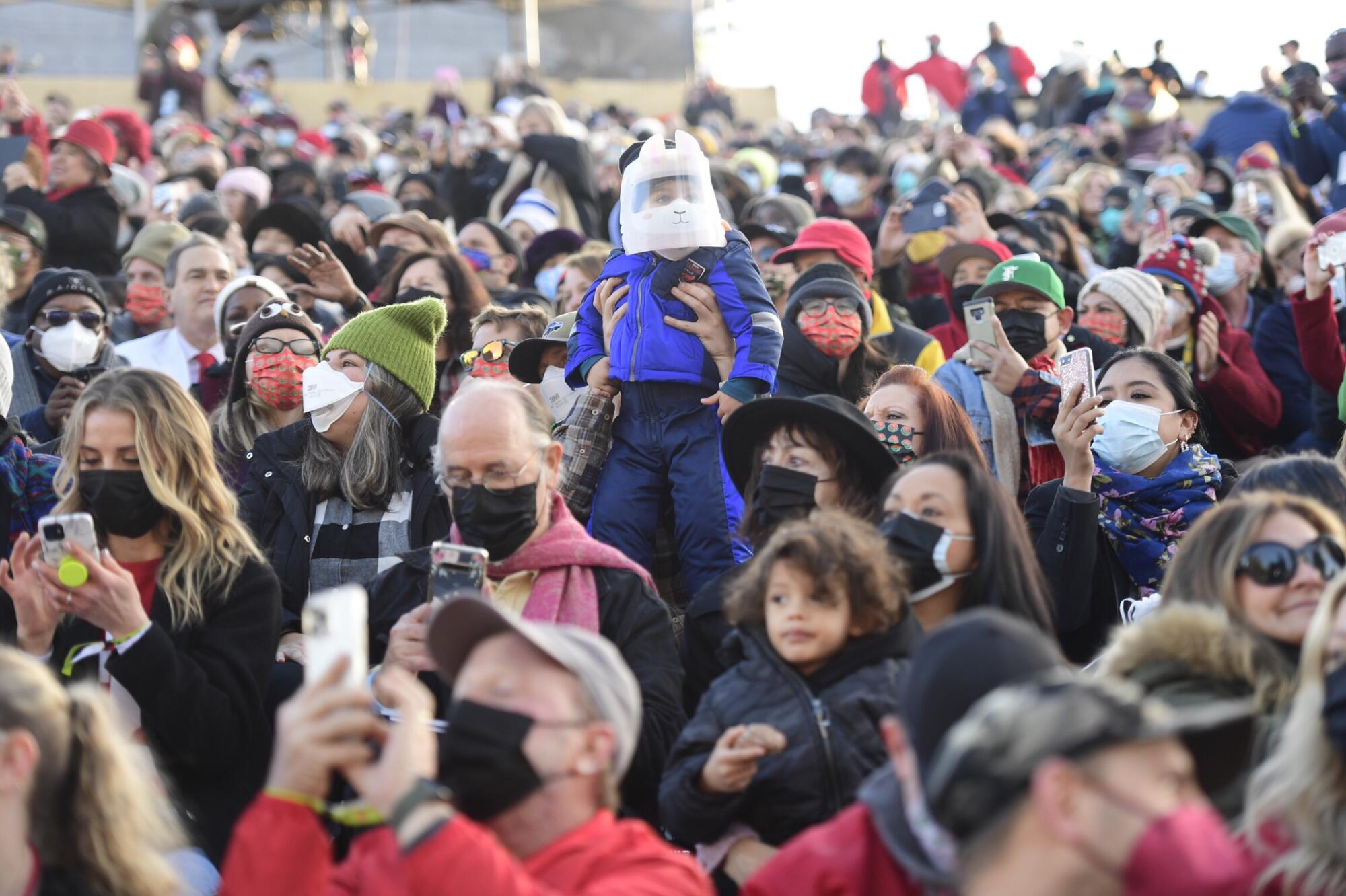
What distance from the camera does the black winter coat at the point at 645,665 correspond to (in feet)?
15.0

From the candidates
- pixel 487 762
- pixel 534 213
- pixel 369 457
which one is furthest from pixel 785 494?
pixel 534 213

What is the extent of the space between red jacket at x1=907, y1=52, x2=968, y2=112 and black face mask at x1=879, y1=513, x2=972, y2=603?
1646 cm

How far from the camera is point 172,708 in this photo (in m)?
4.50

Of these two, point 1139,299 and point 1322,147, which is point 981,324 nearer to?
point 1139,299

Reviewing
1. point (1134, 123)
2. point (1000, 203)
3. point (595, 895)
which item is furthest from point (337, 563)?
point (1134, 123)

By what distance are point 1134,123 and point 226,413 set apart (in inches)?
454

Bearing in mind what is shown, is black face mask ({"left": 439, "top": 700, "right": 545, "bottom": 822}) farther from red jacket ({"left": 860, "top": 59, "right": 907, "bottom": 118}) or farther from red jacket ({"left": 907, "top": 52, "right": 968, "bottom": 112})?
red jacket ({"left": 860, "top": 59, "right": 907, "bottom": 118})

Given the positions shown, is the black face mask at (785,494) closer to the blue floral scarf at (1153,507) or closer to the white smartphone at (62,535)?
the blue floral scarf at (1153,507)

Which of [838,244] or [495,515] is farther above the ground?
[838,244]

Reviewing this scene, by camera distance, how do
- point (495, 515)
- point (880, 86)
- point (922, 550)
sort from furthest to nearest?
point (880, 86) → point (495, 515) → point (922, 550)

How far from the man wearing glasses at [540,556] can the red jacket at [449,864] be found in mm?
1270

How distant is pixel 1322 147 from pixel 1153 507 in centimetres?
861

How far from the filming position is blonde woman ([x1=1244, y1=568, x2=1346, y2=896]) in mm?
3043

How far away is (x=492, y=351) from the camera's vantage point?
7051 mm
